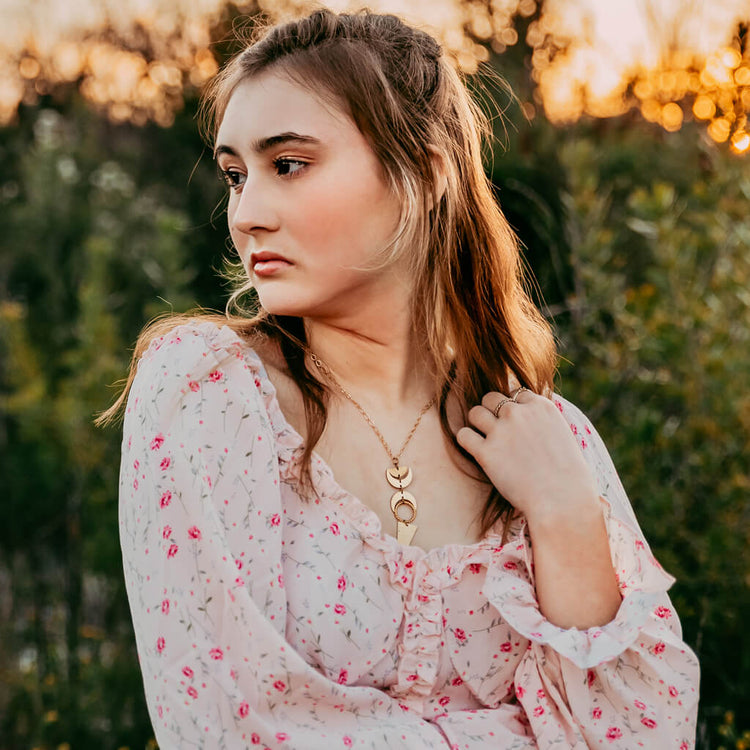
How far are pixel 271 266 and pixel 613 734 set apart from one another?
92 cm

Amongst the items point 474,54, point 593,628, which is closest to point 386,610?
point 593,628

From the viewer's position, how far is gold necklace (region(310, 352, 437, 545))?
1.50m

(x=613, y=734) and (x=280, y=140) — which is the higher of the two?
(x=280, y=140)

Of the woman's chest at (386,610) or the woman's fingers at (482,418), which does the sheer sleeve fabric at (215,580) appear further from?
the woman's fingers at (482,418)

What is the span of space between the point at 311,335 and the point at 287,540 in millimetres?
382

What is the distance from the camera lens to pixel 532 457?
60.6 inches

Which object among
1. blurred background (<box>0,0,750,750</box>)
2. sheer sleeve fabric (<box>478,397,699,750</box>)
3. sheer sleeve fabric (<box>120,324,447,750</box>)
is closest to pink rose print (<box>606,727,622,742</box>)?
sheer sleeve fabric (<box>478,397,699,750</box>)

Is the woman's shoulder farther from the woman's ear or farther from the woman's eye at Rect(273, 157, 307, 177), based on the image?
the woman's ear

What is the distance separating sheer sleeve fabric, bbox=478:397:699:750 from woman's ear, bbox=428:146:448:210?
0.59m

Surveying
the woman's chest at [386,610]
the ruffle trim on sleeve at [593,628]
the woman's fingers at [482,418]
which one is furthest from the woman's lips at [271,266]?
the ruffle trim on sleeve at [593,628]

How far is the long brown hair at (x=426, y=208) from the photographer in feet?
4.81

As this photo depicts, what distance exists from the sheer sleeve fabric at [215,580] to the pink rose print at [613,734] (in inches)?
11.7

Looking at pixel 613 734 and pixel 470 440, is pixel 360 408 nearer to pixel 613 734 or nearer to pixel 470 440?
pixel 470 440

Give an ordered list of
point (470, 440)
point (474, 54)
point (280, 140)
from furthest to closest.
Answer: point (474, 54)
point (470, 440)
point (280, 140)
